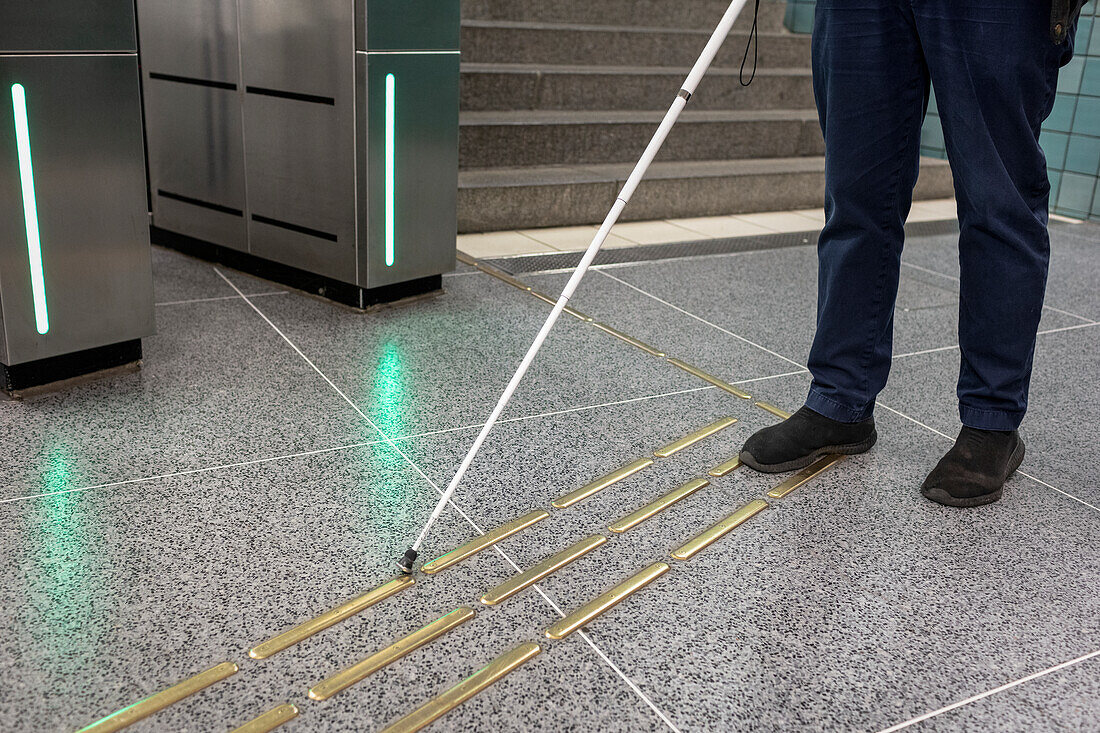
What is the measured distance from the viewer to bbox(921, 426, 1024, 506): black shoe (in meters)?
1.74

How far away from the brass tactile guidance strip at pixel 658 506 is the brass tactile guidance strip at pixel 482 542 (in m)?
0.13

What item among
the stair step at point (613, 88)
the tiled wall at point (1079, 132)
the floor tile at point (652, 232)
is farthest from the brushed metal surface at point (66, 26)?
the tiled wall at point (1079, 132)

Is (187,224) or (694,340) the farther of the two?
(187,224)

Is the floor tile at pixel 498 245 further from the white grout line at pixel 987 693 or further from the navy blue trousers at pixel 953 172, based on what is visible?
the white grout line at pixel 987 693

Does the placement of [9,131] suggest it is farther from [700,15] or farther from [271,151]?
[700,15]

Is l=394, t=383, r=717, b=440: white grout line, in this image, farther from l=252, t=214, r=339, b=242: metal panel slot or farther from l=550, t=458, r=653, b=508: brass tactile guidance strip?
l=252, t=214, r=339, b=242: metal panel slot

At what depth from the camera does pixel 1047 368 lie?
248 centimetres

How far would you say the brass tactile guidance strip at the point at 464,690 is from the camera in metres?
1.14

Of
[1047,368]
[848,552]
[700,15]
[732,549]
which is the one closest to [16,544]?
[732,549]

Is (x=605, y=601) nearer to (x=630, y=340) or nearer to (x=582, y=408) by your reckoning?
(x=582, y=408)

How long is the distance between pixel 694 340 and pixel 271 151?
128 cm

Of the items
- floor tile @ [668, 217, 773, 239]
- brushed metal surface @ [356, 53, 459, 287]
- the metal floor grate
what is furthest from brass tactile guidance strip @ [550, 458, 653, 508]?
floor tile @ [668, 217, 773, 239]

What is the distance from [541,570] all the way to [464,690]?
30 cm

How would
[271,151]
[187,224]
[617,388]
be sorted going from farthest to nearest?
1. [187,224]
2. [271,151]
3. [617,388]
